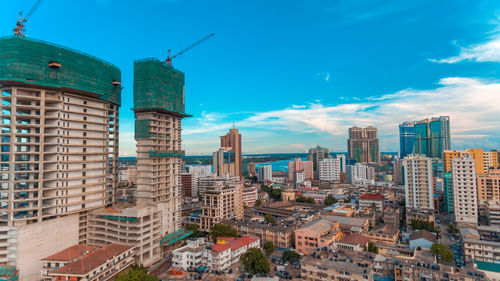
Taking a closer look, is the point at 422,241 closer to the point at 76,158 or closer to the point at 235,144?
the point at 76,158

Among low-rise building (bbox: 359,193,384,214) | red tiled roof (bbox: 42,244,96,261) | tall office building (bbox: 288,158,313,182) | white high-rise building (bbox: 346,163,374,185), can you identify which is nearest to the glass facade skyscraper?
white high-rise building (bbox: 346,163,374,185)

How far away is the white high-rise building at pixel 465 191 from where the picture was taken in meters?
57.4

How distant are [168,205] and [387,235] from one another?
125 feet

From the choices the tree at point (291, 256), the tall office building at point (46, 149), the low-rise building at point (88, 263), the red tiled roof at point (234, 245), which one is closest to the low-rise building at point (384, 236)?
the tree at point (291, 256)

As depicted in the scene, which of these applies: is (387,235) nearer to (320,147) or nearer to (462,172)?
(462,172)

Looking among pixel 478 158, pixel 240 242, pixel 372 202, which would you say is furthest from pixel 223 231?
pixel 478 158

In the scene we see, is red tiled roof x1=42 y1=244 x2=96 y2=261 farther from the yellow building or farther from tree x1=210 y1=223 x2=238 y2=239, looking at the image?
the yellow building

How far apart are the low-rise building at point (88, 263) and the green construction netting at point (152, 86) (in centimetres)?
2155

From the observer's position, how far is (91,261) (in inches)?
1238

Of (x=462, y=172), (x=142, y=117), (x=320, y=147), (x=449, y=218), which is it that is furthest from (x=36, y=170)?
(x=320, y=147)

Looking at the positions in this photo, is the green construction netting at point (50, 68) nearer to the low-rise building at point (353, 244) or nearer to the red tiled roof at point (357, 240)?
the low-rise building at point (353, 244)

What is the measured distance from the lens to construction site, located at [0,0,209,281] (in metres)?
34.8

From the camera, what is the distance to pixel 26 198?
35438mm

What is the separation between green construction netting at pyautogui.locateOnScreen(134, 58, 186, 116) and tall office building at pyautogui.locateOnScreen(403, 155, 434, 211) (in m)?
56.3
